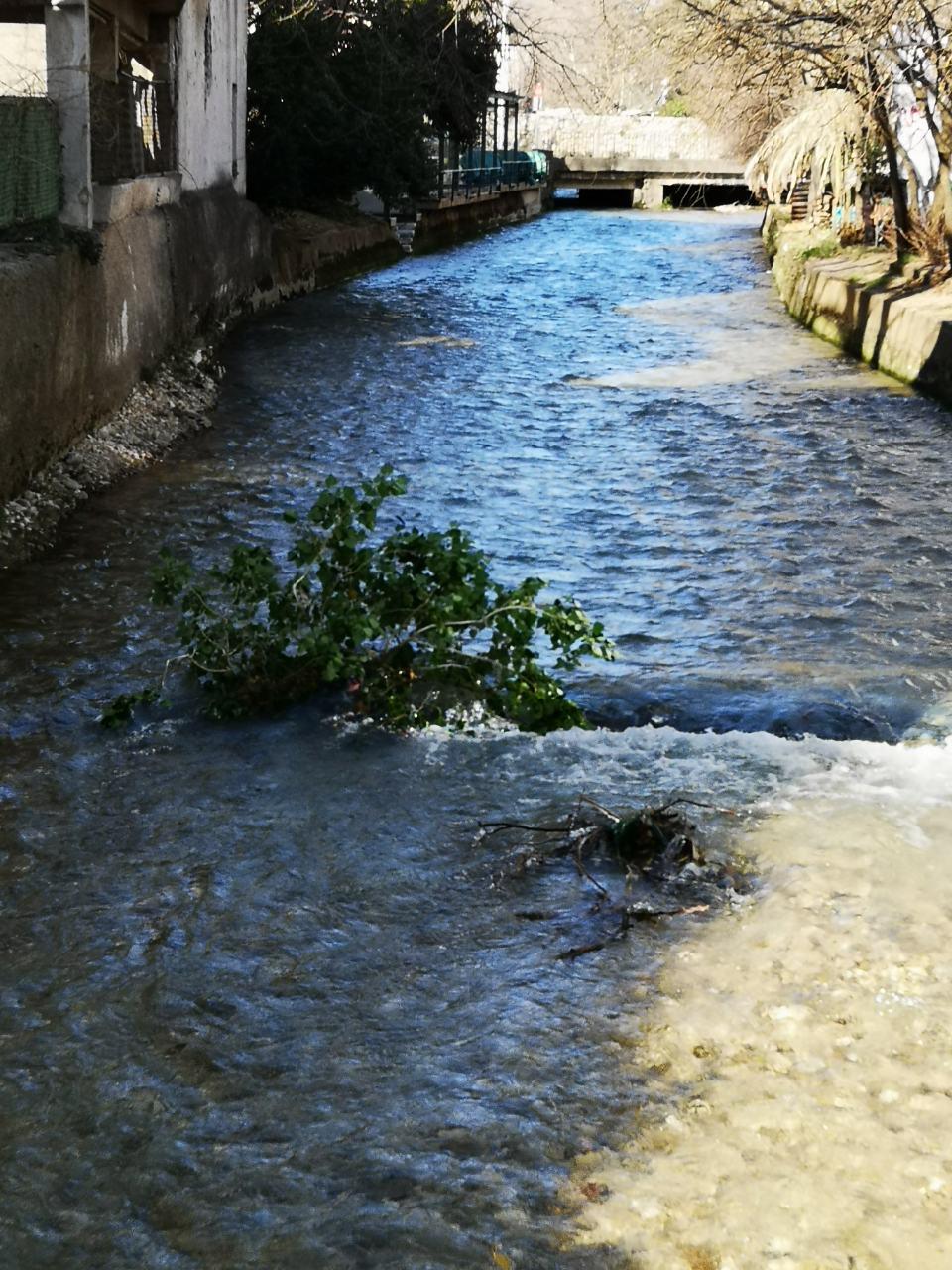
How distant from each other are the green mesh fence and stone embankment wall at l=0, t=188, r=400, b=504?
410mm

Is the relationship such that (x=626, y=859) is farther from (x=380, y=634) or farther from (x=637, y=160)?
(x=637, y=160)

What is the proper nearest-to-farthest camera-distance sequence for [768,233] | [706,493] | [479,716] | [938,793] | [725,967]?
[725,967]
[938,793]
[479,716]
[706,493]
[768,233]

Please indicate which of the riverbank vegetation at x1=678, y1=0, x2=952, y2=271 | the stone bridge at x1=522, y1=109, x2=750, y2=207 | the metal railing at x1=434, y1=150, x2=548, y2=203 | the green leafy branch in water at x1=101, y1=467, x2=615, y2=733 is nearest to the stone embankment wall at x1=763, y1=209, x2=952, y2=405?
the riverbank vegetation at x1=678, y1=0, x2=952, y2=271

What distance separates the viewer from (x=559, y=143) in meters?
63.0

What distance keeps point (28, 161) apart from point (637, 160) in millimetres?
49721

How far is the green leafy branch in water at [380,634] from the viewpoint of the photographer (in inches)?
274

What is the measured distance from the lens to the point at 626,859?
582cm

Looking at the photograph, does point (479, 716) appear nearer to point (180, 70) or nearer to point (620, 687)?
point (620, 687)

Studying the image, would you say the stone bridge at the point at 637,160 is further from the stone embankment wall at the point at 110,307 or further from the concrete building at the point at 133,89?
the stone embankment wall at the point at 110,307

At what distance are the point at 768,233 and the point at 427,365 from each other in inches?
779

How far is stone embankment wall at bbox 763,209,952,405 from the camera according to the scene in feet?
53.6

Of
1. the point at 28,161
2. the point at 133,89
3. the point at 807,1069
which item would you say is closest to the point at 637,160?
the point at 133,89

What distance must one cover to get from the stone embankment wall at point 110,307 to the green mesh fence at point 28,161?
41 centimetres

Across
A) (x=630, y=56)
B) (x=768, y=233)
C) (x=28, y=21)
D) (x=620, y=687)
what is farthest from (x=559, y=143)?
(x=620, y=687)
